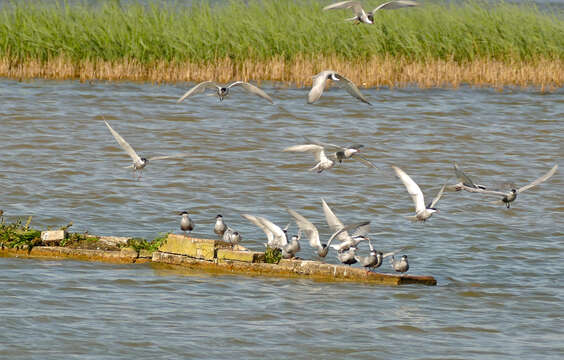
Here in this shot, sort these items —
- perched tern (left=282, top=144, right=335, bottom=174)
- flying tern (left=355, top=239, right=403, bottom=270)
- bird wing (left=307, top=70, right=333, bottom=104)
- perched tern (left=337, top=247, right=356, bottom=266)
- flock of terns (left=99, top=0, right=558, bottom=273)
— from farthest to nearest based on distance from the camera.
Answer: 1. perched tern (left=337, top=247, right=356, bottom=266)
2. flying tern (left=355, top=239, right=403, bottom=270)
3. flock of terns (left=99, top=0, right=558, bottom=273)
4. perched tern (left=282, top=144, right=335, bottom=174)
5. bird wing (left=307, top=70, right=333, bottom=104)

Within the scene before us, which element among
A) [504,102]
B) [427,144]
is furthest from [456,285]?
[504,102]

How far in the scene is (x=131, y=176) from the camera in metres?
22.1

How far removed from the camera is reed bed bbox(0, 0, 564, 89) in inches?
1200

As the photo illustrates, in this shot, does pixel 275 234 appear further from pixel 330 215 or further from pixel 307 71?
pixel 307 71

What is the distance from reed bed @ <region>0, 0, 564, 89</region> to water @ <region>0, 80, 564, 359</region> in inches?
29.4

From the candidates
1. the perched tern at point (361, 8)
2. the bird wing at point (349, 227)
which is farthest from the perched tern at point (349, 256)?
the perched tern at point (361, 8)

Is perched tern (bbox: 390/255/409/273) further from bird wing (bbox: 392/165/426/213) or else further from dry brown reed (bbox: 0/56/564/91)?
dry brown reed (bbox: 0/56/564/91)

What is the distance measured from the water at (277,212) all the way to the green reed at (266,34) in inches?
48.6

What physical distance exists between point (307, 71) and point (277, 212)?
12.3 meters

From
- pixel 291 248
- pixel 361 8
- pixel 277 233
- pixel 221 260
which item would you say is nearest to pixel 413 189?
pixel 291 248

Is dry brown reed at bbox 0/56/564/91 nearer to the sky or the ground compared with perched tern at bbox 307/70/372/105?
nearer to the sky

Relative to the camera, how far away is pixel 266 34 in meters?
31.0

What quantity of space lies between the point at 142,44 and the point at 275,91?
3991 millimetres

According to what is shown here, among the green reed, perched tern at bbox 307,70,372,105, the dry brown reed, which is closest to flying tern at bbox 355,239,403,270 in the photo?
perched tern at bbox 307,70,372,105
